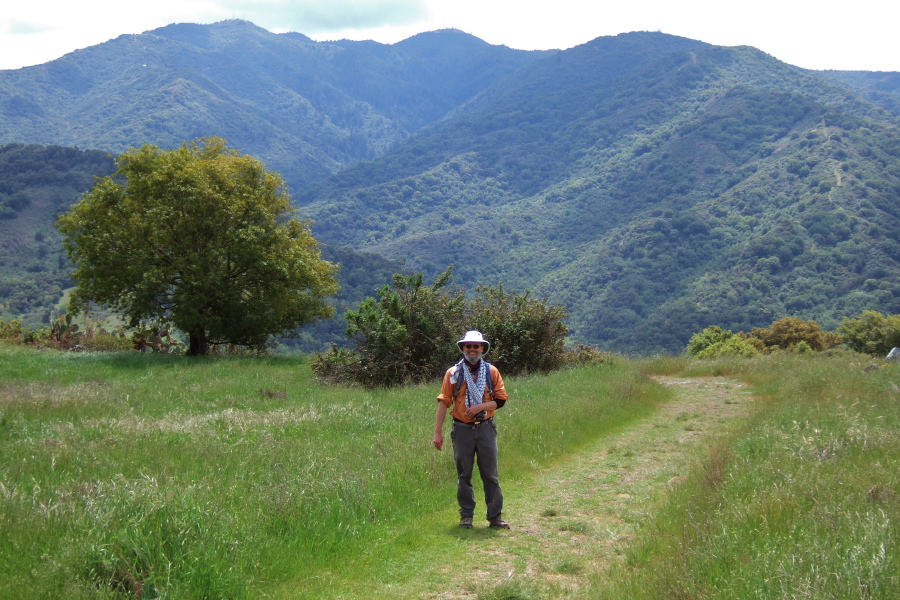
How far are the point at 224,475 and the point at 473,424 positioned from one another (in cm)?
296

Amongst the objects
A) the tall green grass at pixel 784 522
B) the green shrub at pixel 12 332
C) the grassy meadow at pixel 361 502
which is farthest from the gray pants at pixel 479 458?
the green shrub at pixel 12 332

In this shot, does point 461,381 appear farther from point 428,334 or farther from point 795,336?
point 795,336

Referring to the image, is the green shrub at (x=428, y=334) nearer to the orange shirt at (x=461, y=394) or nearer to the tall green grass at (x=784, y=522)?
the tall green grass at (x=784, y=522)

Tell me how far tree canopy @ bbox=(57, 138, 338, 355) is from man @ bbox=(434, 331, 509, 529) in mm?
19379

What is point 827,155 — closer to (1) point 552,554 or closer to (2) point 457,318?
(2) point 457,318

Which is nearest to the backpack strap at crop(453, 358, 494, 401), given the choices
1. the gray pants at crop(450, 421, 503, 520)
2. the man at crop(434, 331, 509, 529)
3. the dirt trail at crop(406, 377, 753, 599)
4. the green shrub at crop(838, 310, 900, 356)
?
the man at crop(434, 331, 509, 529)

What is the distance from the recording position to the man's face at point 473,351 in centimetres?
757

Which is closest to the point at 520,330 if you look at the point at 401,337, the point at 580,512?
the point at 401,337

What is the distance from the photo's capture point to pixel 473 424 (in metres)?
7.68

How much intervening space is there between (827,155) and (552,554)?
153 meters

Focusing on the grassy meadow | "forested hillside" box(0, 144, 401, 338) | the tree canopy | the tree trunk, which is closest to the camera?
the grassy meadow

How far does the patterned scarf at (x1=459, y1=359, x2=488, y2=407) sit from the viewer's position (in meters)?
7.58

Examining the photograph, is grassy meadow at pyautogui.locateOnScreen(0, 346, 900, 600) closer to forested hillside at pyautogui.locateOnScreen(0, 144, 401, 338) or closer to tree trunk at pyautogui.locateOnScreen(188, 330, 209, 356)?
tree trunk at pyautogui.locateOnScreen(188, 330, 209, 356)

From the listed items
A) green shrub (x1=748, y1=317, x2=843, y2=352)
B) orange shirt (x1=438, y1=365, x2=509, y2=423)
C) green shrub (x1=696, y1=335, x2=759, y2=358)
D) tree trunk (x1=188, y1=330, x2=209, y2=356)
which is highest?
orange shirt (x1=438, y1=365, x2=509, y2=423)
